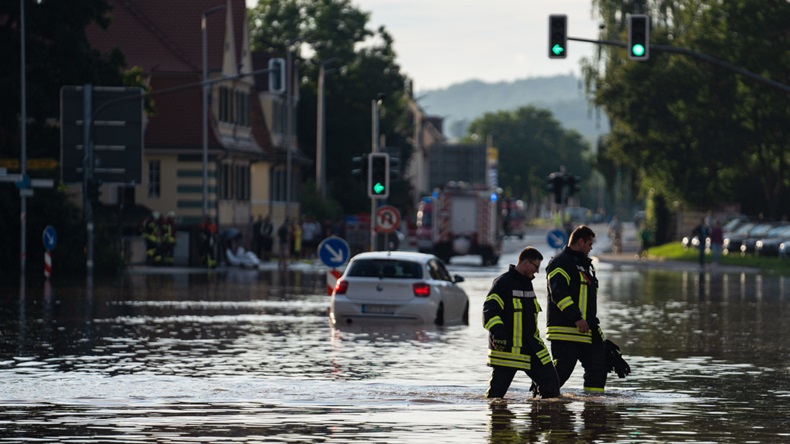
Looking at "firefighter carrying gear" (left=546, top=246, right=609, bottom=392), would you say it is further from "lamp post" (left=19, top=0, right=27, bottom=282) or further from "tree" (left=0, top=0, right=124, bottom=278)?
"tree" (left=0, top=0, right=124, bottom=278)

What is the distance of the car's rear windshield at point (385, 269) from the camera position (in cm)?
2720

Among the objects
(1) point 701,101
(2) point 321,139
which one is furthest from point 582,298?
(2) point 321,139

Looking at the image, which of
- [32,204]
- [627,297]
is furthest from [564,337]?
[32,204]

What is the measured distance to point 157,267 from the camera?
56188mm

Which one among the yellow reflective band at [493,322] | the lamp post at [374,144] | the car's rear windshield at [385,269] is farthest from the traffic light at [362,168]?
the yellow reflective band at [493,322]

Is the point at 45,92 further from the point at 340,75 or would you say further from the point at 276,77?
the point at 340,75

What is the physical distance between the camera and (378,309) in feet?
89.1

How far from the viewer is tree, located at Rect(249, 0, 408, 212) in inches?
3696

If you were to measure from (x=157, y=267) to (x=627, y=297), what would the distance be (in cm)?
2114

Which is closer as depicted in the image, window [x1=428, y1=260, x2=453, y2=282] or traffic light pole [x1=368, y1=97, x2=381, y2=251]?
window [x1=428, y1=260, x2=453, y2=282]

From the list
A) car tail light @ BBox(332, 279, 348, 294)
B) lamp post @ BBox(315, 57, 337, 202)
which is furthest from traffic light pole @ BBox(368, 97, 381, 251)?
lamp post @ BBox(315, 57, 337, 202)

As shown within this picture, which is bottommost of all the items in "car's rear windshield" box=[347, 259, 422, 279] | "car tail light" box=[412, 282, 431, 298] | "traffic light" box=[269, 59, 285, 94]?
"car tail light" box=[412, 282, 431, 298]

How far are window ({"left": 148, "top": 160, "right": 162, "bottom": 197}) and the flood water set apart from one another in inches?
1330

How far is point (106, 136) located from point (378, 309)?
70.5 ft
